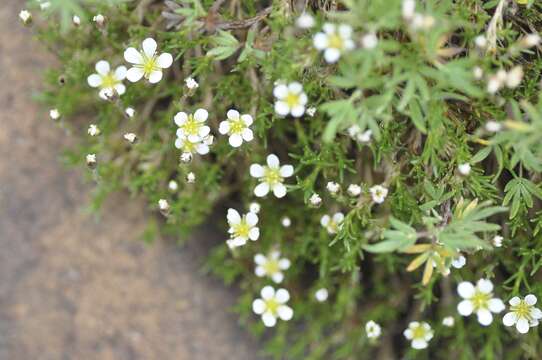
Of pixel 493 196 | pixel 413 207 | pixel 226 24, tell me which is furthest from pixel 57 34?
pixel 493 196

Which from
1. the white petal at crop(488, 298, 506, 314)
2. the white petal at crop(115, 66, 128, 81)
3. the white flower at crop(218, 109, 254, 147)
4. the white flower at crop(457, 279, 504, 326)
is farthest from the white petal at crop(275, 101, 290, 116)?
the white petal at crop(488, 298, 506, 314)

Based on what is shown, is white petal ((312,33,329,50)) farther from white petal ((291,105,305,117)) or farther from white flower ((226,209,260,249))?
white flower ((226,209,260,249))

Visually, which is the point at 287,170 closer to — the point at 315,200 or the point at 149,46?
the point at 315,200

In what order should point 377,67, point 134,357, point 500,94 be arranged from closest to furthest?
point 377,67
point 500,94
point 134,357

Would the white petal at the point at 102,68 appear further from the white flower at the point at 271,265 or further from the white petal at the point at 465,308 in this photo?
the white petal at the point at 465,308

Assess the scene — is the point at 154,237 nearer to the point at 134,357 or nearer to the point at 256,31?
the point at 134,357
